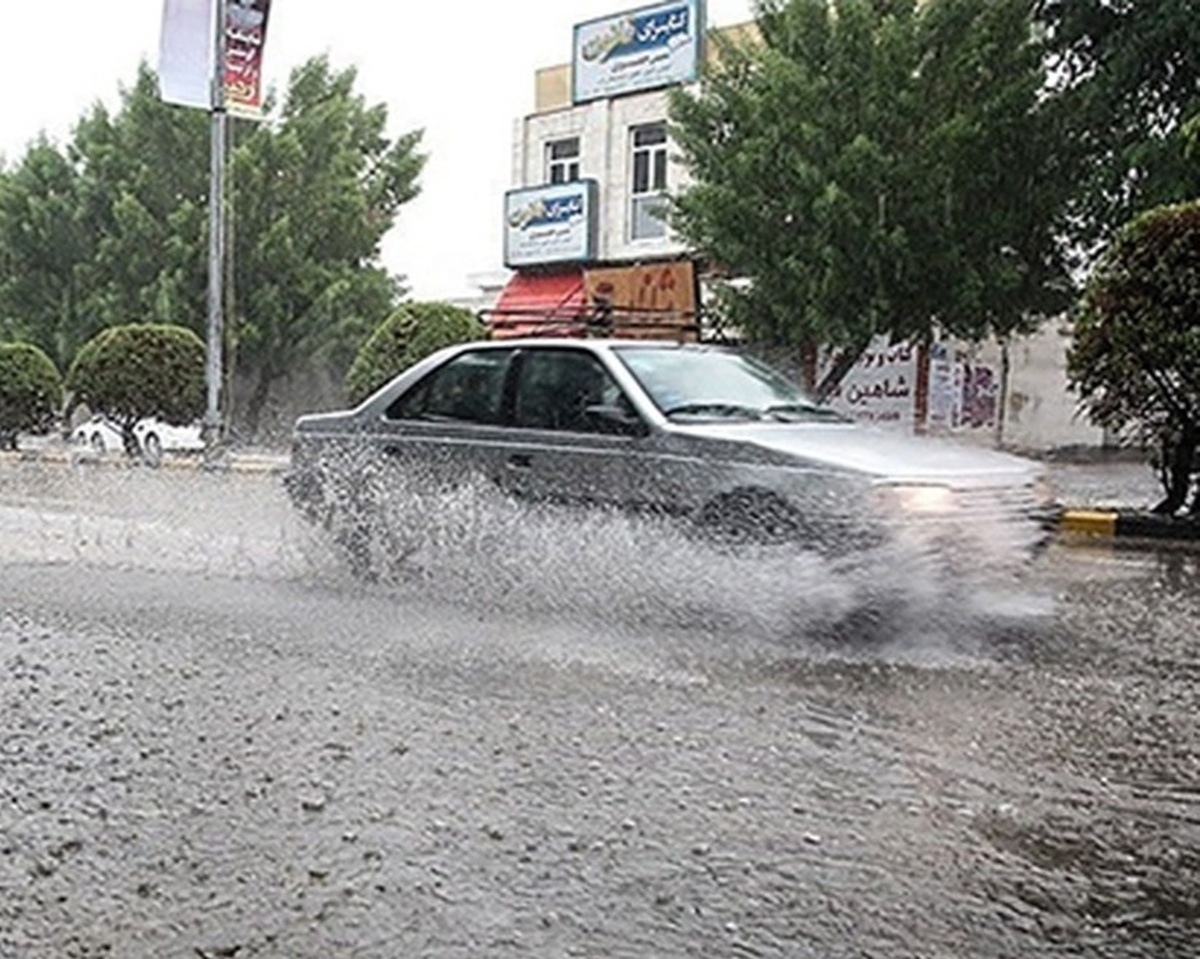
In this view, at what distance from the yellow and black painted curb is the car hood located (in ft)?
16.9

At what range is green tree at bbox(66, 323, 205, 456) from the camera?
2528 cm

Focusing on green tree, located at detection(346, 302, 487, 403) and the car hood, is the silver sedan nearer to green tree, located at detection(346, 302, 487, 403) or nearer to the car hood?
the car hood

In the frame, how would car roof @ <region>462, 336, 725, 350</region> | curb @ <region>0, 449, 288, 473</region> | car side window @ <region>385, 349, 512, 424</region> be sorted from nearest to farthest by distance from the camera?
1. car roof @ <region>462, 336, 725, 350</region>
2. car side window @ <region>385, 349, 512, 424</region>
3. curb @ <region>0, 449, 288, 473</region>

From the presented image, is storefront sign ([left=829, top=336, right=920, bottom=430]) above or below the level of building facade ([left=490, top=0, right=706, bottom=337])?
below

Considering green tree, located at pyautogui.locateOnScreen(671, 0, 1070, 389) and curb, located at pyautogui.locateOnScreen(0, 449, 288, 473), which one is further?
curb, located at pyautogui.locateOnScreen(0, 449, 288, 473)

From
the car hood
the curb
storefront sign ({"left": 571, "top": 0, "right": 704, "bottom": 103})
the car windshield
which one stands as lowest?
the curb

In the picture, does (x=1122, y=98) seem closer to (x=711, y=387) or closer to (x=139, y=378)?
(x=711, y=387)

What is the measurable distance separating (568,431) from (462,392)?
909 mm

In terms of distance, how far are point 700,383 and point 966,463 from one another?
1.50m

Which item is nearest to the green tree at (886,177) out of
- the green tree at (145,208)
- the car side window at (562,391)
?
the car side window at (562,391)

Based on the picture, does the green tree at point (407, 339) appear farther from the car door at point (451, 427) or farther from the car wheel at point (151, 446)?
the car door at point (451, 427)

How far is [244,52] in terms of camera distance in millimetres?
23609

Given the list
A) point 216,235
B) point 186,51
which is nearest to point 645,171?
point 216,235

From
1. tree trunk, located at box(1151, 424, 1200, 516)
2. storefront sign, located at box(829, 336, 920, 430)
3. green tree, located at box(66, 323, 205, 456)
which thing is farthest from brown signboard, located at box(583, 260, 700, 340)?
tree trunk, located at box(1151, 424, 1200, 516)
